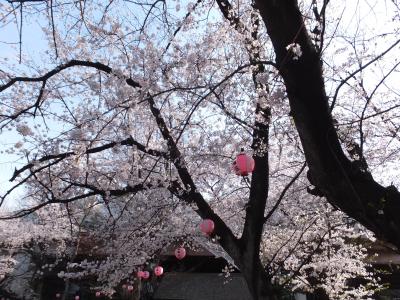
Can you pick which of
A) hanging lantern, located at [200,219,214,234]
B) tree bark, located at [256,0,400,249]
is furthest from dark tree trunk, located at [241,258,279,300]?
tree bark, located at [256,0,400,249]

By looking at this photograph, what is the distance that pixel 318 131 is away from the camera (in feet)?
9.89

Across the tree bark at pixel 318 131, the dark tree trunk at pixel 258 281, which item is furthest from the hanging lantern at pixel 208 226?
the tree bark at pixel 318 131

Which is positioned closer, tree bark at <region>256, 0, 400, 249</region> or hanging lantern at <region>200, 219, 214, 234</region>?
tree bark at <region>256, 0, 400, 249</region>

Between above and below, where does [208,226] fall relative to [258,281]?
above

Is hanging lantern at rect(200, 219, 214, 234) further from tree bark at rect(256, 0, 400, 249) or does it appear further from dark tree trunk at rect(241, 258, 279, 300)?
tree bark at rect(256, 0, 400, 249)

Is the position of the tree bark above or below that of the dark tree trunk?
above

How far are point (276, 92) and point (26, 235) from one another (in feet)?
53.5

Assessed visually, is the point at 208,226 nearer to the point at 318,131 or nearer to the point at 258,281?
the point at 258,281

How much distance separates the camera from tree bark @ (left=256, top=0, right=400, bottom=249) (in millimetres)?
2914

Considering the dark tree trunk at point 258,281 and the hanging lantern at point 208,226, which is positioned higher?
the hanging lantern at point 208,226

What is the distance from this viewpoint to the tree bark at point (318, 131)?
291 cm

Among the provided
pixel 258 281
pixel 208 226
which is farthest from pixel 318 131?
pixel 258 281

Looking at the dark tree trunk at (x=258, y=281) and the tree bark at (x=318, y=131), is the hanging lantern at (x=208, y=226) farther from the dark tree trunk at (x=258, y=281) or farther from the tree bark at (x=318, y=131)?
the tree bark at (x=318, y=131)

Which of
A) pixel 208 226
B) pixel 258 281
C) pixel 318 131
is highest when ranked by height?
pixel 208 226
